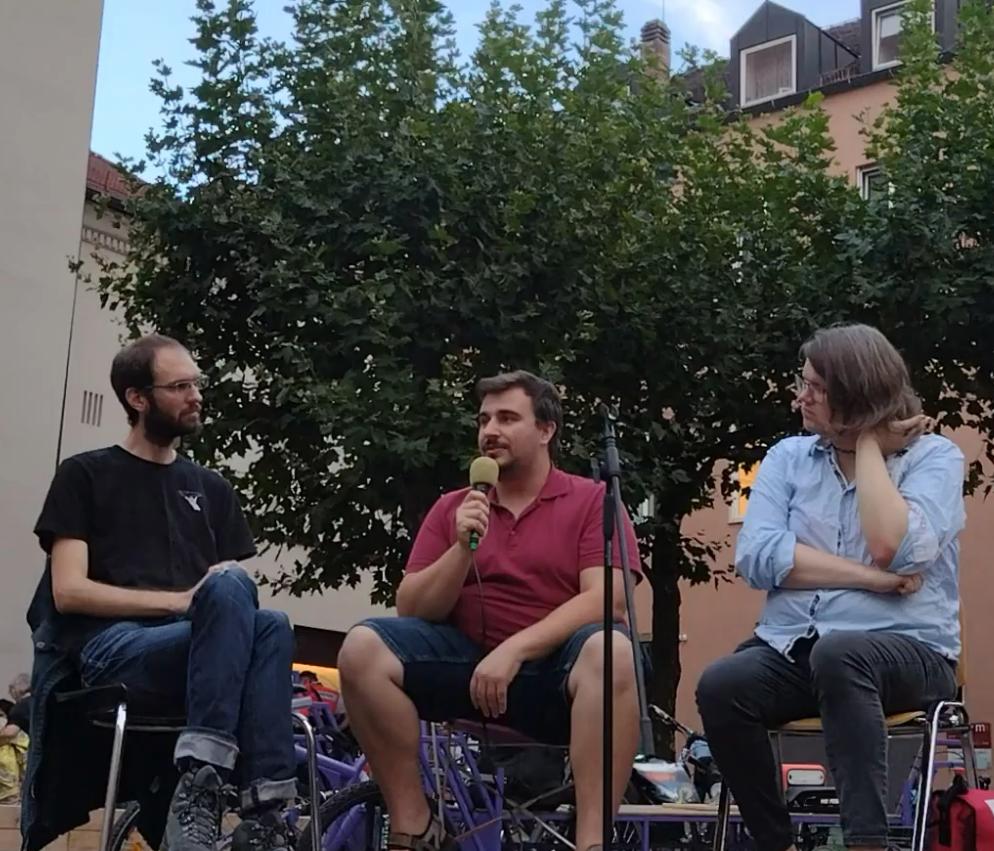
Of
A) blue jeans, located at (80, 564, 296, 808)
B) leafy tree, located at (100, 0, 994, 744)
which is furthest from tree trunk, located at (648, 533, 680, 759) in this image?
blue jeans, located at (80, 564, 296, 808)

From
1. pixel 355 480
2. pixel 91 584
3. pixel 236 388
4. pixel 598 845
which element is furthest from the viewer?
pixel 236 388

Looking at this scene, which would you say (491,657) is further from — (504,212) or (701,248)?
(701,248)

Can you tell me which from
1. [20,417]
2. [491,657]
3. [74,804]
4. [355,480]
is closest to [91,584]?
[74,804]

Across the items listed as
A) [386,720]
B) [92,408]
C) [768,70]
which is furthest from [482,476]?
[768,70]

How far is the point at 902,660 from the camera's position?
3424 millimetres

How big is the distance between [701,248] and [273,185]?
341 centimetres

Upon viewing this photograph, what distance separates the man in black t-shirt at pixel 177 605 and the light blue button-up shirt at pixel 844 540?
125cm

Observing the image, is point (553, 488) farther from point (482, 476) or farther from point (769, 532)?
point (769, 532)

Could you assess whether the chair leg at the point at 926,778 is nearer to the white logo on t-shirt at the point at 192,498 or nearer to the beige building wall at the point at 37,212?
the white logo on t-shirt at the point at 192,498

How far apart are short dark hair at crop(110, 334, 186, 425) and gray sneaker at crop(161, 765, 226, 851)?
1.27 meters

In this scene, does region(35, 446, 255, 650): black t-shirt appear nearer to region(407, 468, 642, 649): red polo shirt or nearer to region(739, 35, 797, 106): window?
region(407, 468, 642, 649): red polo shirt

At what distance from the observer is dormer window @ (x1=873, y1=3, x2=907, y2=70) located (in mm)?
22766

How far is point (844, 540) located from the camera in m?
3.75

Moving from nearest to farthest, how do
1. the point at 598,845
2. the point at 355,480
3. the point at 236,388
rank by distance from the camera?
the point at 598,845
the point at 355,480
the point at 236,388
